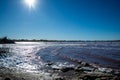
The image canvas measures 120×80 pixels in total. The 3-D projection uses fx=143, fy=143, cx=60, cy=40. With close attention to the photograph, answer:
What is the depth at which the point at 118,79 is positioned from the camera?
10000 millimetres

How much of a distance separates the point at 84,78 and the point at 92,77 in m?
0.65

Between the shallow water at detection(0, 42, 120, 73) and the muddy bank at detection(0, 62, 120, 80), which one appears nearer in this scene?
the muddy bank at detection(0, 62, 120, 80)

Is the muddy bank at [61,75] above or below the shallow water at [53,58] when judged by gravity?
above

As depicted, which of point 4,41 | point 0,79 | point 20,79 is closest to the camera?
point 0,79

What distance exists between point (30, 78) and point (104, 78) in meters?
5.55

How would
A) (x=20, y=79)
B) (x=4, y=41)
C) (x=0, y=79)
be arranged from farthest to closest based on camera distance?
(x=4, y=41) → (x=20, y=79) → (x=0, y=79)

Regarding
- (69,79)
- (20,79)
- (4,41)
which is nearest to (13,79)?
(20,79)

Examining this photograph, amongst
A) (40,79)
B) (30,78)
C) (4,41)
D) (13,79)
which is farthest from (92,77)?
(4,41)

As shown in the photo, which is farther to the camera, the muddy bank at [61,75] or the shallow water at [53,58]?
the shallow water at [53,58]

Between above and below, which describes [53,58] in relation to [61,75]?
below

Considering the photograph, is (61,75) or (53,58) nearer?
(61,75)

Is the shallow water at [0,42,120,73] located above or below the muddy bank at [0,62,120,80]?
below

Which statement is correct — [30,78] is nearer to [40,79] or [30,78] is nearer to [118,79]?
[40,79]

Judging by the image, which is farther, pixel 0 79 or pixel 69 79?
pixel 69 79
